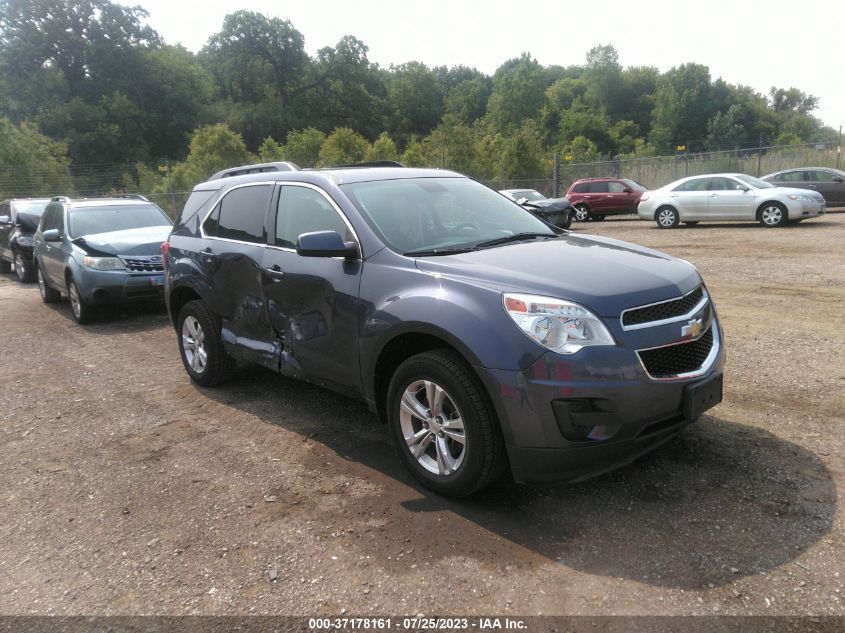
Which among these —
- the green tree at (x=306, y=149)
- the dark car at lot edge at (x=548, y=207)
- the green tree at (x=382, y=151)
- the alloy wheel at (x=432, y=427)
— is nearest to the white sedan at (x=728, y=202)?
the dark car at lot edge at (x=548, y=207)

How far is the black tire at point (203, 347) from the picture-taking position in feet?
17.4

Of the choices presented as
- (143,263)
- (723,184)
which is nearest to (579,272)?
(143,263)

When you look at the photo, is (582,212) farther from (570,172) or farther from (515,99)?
(515,99)

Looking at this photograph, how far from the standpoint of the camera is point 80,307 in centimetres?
881

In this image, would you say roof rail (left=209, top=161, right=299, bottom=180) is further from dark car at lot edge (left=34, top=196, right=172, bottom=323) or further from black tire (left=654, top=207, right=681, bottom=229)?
black tire (left=654, top=207, right=681, bottom=229)

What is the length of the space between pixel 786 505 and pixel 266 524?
8.69 ft

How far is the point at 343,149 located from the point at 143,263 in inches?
989

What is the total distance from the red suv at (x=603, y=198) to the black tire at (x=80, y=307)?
61.1 ft

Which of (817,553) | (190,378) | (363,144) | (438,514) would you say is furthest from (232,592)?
(363,144)

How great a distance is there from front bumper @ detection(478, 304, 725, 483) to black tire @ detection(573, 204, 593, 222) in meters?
22.1

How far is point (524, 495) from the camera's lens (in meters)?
3.46

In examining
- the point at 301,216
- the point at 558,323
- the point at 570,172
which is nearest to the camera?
the point at 558,323

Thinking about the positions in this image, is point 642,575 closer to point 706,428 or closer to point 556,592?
point 556,592

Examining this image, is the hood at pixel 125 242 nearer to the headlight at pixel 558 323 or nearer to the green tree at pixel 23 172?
the headlight at pixel 558 323
